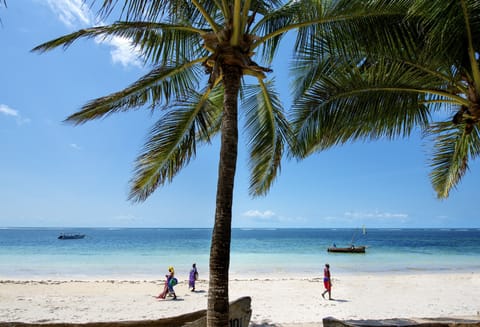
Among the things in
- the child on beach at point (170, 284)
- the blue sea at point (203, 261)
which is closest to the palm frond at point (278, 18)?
the child on beach at point (170, 284)

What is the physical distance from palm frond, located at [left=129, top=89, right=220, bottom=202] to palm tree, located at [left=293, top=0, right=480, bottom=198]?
72.7 inches

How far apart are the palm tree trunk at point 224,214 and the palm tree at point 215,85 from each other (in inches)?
0.4

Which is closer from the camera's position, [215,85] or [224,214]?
[224,214]

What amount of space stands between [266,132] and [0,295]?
1335 cm

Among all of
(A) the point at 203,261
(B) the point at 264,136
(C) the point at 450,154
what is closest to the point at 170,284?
(B) the point at 264,136

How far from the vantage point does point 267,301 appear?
13133 millimetres

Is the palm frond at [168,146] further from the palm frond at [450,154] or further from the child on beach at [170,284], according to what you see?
the child on beach at [170,284]

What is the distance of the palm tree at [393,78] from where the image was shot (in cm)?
451

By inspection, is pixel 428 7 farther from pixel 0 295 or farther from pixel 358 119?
pixel 0 295

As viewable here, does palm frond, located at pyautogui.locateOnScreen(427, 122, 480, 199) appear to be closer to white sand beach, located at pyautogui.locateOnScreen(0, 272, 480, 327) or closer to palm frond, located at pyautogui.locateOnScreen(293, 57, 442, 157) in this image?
palm frond, located at pyautogui.locateOnScreen(293, 57, 442, 157)

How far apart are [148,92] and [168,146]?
975mm

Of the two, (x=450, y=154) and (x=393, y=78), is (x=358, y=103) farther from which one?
(x=450, y=154)

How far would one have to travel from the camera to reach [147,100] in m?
6.04

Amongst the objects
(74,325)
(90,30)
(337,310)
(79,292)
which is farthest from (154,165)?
(79,292)
